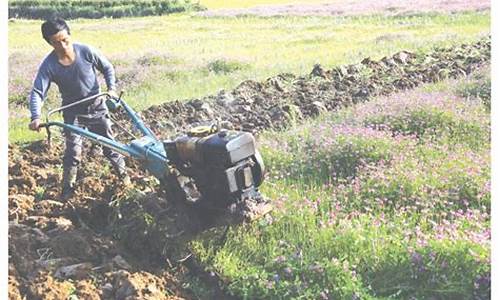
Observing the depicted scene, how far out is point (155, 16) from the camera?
78.2ft

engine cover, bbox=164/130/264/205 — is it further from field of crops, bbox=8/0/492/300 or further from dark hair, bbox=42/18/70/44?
dark hair, bbox=42/18/70/44

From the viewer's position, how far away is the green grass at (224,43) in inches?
482

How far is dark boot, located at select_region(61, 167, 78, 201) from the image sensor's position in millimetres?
6012

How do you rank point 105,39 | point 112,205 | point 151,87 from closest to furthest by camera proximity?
point 112,205, point 151,87, point 105,39

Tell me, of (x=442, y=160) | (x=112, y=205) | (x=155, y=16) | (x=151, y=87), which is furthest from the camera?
(x=155, y=16)

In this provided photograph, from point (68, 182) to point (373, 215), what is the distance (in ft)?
8.07

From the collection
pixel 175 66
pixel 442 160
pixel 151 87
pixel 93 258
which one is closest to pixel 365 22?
pixel 175 66

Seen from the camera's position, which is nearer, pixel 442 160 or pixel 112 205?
pixel 112 205

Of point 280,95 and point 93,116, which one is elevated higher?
point 93,116

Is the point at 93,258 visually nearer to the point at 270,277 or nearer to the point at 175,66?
the point at 270,277

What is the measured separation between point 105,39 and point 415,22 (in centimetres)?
825

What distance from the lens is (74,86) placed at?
19.4 ft

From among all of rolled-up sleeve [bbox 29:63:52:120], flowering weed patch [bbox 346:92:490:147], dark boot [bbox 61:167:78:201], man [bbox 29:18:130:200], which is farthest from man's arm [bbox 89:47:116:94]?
flowering weed patch [bbox 346:92:490:147]

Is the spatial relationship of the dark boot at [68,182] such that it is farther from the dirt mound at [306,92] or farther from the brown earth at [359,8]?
the brown earth at [359,8]
